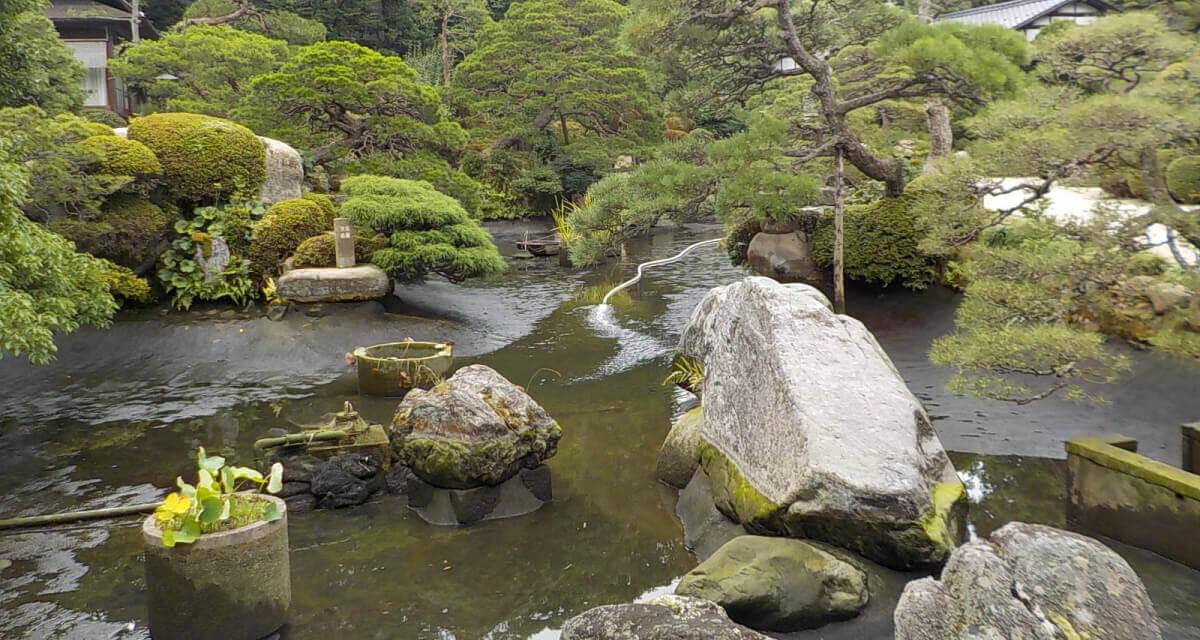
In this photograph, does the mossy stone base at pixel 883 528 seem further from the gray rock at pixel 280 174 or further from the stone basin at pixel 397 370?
the gray rock at pixel 280 174

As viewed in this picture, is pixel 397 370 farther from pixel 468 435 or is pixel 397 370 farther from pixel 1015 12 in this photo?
pixel 1015 12

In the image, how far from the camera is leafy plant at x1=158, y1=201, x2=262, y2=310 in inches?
450

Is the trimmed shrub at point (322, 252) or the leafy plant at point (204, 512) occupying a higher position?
the trimmed shrub at point (322, 252)

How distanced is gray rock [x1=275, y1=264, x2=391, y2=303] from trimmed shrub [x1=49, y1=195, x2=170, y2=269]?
1.92 m

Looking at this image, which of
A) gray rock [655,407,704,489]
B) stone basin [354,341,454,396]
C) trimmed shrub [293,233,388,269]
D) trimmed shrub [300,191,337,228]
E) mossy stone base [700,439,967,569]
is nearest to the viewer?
mossy stone base [700,439,967,569]

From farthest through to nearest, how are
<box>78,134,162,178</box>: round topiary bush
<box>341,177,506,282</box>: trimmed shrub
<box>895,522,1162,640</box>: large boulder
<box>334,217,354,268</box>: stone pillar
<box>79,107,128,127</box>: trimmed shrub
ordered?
<box>79,107,128,127</box>: trimmed shrub → <box>341,177,506,282</box>: trimmed shrub → <box>334,217,354,268</box>: stone pillar → <box>78,134,162,178</box>: round topiary bush → <box>895,522,1162,640</box>: large boulder

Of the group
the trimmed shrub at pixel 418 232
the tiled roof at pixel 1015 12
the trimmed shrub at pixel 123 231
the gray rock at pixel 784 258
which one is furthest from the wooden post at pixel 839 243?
the tiled roof at pixel 1015 12

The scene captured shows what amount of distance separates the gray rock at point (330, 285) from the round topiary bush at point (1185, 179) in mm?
10083

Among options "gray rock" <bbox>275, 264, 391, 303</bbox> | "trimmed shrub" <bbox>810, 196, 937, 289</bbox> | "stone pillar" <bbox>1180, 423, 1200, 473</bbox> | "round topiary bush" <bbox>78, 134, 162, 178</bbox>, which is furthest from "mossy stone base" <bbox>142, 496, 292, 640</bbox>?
"round topiary bush" <bbox>78, 134, 162, 178</bbox>

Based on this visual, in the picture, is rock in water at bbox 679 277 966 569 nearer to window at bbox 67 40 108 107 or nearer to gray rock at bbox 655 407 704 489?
gray rock at bbox 655 407 704 489

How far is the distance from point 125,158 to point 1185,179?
1364 centimetres

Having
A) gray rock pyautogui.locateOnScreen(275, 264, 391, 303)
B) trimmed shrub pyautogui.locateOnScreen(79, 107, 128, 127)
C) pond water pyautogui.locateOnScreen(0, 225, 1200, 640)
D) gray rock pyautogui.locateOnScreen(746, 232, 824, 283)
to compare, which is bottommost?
pond water pyautogui.locateOnScreen(0, 225, 1200, 640)

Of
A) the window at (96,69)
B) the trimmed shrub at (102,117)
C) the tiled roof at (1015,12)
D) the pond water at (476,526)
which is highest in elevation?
the tiled roof at (1015,12)

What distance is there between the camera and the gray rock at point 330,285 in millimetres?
11086
